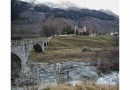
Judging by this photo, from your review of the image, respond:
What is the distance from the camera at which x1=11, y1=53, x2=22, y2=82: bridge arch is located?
633cm

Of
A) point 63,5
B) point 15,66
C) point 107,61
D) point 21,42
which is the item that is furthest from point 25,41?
point 107,61

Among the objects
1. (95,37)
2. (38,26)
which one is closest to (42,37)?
(38,26)

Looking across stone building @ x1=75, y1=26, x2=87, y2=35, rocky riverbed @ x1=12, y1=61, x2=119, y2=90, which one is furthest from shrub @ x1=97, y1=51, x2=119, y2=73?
stone building @ x1=75, y1=26, x2=87, y2=35

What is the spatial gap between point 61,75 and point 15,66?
0.49 m

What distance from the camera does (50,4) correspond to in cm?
637

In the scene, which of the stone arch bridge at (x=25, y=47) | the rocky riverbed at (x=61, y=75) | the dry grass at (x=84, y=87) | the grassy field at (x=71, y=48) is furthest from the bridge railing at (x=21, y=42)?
the dry grass at (x=84, y=87)

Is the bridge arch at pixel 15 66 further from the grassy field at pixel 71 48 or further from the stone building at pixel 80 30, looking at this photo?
the stone building at pixel 80 30

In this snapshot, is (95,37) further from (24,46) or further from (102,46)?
(24,46)

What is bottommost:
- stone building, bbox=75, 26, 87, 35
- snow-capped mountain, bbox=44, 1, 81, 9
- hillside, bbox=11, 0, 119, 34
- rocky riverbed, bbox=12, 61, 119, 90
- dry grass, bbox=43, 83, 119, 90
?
dry grass, bbox=43, 83, 119, 90

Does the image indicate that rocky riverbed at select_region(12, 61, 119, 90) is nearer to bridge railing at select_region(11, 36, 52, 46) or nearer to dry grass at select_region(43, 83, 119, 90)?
dry grass at select_region(43, 83, 119, 90)

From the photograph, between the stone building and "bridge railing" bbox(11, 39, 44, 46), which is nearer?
"bridge railing" bbox(11, 39, 44, 46)

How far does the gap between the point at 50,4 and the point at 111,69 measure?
A: 0.92m

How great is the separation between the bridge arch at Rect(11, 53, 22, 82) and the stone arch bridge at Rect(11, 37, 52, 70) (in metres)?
0.02

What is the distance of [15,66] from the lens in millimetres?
6352
